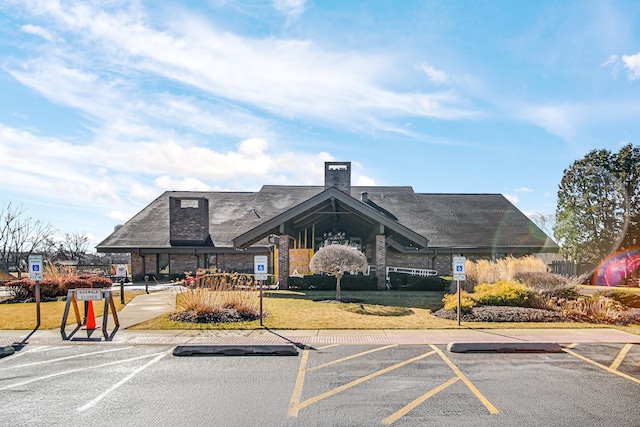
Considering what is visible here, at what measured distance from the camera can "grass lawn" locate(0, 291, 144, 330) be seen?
44.8 ft

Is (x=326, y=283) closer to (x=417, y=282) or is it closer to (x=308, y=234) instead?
(x=417, y=282)

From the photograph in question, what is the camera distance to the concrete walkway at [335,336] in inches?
453

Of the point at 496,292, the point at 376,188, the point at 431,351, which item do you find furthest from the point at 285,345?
the point at 376,188

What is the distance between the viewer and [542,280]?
1772 centimetres

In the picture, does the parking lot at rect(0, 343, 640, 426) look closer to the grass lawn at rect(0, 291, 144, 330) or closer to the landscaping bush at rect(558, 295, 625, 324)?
the grass lawn at rect(0, 291, 144, 330)

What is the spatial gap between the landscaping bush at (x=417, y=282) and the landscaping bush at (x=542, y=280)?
5544 mm

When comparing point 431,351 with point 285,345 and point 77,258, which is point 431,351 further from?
point 77,258

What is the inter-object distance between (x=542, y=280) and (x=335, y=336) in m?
9.37

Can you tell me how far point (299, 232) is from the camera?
28953 mm

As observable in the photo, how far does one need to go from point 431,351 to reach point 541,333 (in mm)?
3773

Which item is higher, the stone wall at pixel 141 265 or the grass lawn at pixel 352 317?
the stone wall at pixel 141 265

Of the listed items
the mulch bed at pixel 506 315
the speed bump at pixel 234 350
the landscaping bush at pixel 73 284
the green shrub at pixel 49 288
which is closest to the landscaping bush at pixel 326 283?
the mulch bed at pixel 506 315

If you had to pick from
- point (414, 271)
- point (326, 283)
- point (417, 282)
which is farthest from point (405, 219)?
point (326, 283)

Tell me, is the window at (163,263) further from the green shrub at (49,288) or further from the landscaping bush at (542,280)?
the landscaping bush at (542,280)
